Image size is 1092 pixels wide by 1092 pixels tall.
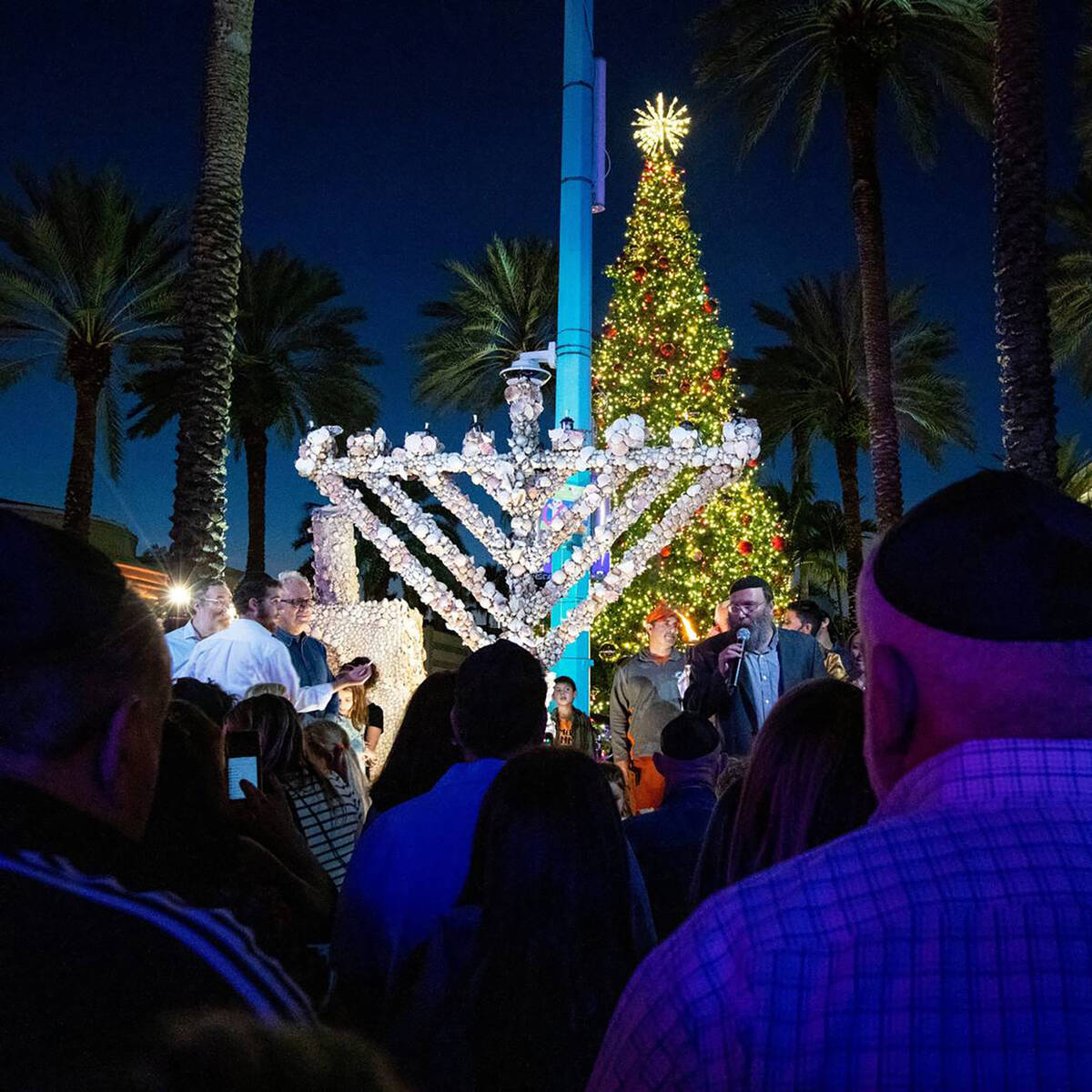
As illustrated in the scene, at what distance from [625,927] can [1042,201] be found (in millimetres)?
9671

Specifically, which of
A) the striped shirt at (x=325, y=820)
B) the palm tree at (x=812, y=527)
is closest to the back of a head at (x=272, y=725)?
the striped shirt at (x=325, y=820)

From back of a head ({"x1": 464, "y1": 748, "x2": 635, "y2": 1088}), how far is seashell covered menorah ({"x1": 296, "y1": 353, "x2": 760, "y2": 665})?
9603 mm

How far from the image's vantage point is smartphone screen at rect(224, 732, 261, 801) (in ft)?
8.75

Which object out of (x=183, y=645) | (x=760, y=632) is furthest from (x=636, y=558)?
(x=183, y=645)

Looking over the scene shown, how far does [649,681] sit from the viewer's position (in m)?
7.62

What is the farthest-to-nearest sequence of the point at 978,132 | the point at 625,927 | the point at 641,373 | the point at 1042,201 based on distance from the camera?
the point at 641,373 → the point at 978,132 → the point at 1042,201 → the point at 625,927

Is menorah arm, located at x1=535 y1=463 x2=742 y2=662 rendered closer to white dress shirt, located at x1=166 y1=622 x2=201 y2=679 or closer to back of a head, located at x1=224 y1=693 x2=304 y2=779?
white dress shirt, located at x1=166 y1=622 x2=201 y2=679

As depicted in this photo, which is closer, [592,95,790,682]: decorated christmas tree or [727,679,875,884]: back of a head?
[727,679,875,884]: back of a head

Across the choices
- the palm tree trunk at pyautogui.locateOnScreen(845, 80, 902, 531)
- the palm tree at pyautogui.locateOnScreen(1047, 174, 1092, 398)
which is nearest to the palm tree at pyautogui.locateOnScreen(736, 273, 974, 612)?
the palm tree at pyautogui.locateOnScreen(1047, 174, 1092, 398)

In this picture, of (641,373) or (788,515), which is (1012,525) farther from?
(788,515)

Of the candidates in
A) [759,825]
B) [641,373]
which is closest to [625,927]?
[759,825]

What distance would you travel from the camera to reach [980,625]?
3.39ft

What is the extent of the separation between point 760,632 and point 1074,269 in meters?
16.1

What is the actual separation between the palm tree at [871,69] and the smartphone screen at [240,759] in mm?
13462
